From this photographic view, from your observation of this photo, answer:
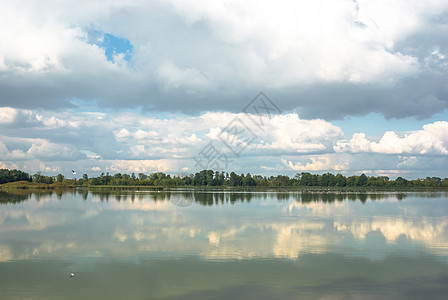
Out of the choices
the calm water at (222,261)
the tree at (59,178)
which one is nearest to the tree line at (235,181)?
the tree at (59,178)

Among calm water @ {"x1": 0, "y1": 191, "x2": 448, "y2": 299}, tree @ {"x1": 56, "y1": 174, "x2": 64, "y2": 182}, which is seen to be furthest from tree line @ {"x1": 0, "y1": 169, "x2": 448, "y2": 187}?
calm water @ {"x1": 0, "y1": 191, "x2": 448, "y2": 299}

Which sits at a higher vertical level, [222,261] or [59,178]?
[59,178]

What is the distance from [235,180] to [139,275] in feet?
452

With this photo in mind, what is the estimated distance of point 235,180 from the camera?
150 m

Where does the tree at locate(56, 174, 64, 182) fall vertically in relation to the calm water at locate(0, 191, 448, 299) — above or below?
above

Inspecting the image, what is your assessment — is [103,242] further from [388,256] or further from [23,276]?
[388,256]

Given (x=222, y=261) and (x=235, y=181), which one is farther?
(x=235, y=181)

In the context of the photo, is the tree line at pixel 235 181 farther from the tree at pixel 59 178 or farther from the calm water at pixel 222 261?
the calm water at pixel 222 261

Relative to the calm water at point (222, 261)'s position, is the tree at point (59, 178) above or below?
above

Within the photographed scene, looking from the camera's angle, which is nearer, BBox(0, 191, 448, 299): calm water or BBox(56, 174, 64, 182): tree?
BBox(0, 191, 448, 299): calm water

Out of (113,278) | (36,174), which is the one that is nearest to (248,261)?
(113,278)

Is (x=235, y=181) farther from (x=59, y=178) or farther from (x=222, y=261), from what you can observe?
(x=222, y=261)

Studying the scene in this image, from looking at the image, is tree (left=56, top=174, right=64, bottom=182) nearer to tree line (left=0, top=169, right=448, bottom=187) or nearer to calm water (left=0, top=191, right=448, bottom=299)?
tree line (left=0, top=169, right=448, bottom=187)

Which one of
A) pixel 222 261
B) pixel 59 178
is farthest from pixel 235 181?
pixel 222 261
